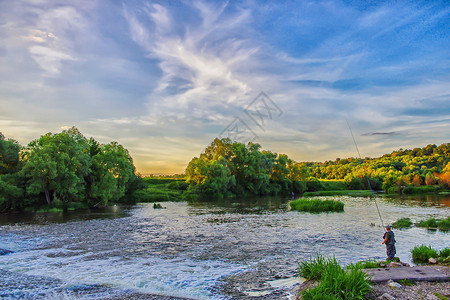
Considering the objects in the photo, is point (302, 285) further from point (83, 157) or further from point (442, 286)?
point (83, 157)

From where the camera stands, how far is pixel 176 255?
1831 cm

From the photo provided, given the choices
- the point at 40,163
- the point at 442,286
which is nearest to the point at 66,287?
the point at 442,286

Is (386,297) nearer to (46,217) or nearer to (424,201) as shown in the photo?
(46,217)

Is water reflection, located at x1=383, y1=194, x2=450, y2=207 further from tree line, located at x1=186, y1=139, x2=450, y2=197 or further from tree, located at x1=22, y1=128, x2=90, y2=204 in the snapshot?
tree, located at x1=22, y1=128, x2=90, y2=204

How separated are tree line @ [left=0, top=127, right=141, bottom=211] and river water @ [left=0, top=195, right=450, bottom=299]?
1327 cm

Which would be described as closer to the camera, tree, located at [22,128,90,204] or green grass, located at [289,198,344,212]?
green grass, located at [289,198,344,212]

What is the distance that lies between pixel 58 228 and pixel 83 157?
75.0ft

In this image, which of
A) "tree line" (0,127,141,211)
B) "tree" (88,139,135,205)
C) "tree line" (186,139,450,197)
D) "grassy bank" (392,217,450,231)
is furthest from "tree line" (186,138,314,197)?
"grassy bank" (392,217,450,231)

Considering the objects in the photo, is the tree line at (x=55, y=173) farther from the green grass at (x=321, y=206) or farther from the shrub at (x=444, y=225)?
the shrub at (x=444, y=225)

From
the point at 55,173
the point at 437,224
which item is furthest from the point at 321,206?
the point at 55,173

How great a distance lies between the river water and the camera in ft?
40.2

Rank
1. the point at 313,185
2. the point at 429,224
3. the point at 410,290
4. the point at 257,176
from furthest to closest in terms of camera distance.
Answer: the point at 313,185 → the point at 257,176 → the point at 429,224 → the point at 410,290

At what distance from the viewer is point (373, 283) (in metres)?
10.3

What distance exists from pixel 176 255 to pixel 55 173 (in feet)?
109
